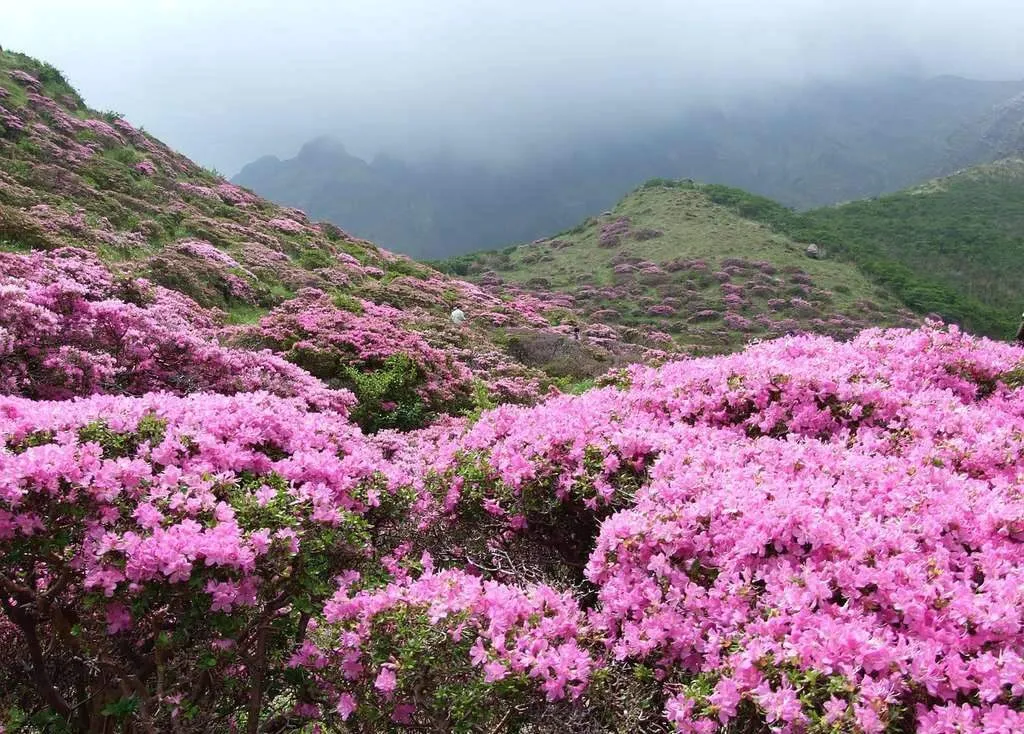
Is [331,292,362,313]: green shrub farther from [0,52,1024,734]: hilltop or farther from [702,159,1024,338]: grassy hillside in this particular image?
[702,159,1024,338]: grassy hillside

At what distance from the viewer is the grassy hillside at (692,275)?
45.0 metres

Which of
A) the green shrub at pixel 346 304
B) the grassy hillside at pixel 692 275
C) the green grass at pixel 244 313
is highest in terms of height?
the green shrub at pixel 346 304

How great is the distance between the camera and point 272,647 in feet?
11.4

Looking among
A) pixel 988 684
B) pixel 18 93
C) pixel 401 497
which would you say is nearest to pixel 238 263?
pixel 18 93

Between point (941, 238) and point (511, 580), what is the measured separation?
8753 centimetres

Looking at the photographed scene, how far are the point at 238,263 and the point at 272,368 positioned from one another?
11.7 metres

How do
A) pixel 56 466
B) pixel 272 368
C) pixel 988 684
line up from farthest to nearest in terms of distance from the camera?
1. pixel 272 368
2. pixel 56 466
3. pixel 988 684

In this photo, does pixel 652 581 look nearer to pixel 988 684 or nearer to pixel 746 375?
pixel 988 684

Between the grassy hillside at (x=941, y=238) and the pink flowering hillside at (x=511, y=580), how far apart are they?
58.2 metres

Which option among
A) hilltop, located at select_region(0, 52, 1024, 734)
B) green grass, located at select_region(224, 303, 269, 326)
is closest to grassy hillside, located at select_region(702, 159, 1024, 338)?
green grass, located at select_region(224, 303, 269, 326)

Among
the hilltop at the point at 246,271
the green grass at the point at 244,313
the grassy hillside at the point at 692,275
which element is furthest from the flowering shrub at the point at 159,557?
the grassy hillside at the point at 692,275

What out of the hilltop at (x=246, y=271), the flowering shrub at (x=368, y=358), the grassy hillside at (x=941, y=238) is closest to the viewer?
the flowering shrub at (x=368, y=358)

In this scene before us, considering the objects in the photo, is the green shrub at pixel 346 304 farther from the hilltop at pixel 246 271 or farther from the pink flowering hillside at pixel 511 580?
the pink flowering hillside at pixel 511 580

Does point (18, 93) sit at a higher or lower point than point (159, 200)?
higher
